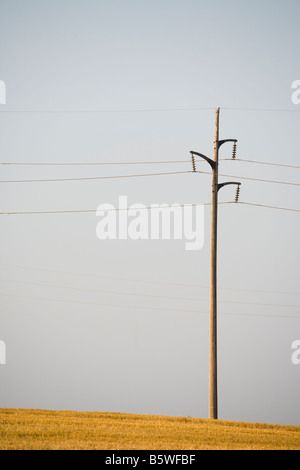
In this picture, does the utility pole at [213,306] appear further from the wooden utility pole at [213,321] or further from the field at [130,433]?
the field at [130,433]

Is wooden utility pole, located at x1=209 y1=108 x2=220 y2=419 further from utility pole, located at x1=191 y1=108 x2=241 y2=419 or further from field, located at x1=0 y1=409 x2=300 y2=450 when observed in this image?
field, located at x1=0 y1=409 x2=300 y2=450

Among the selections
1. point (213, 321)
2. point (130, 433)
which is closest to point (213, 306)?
point (213, 321)

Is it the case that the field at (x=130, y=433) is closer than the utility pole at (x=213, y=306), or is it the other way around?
the field at (x=130, y=433)

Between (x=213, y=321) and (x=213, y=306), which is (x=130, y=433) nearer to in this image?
(x=213, y=321)

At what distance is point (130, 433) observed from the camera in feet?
63.9

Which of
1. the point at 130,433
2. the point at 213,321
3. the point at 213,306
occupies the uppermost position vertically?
the point at 213,306

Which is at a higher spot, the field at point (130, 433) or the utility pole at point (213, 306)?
the utility pole at point (213, 306)

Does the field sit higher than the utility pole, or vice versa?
the utility pole

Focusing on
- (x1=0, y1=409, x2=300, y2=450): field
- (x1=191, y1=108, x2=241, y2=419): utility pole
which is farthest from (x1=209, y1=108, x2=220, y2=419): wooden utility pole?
(x1=0, y1=409, x2=300, y2=450): field

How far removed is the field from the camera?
17.5 metres

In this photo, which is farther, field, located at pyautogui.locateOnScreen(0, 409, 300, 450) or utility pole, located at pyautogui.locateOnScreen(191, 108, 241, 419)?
utility pole, located at pyautogui.locateOnScreen(191, 108, 241, 419)

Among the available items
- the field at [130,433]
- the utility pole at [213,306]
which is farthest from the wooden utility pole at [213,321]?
the field at [130,433]

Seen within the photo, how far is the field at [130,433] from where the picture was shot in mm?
17469
